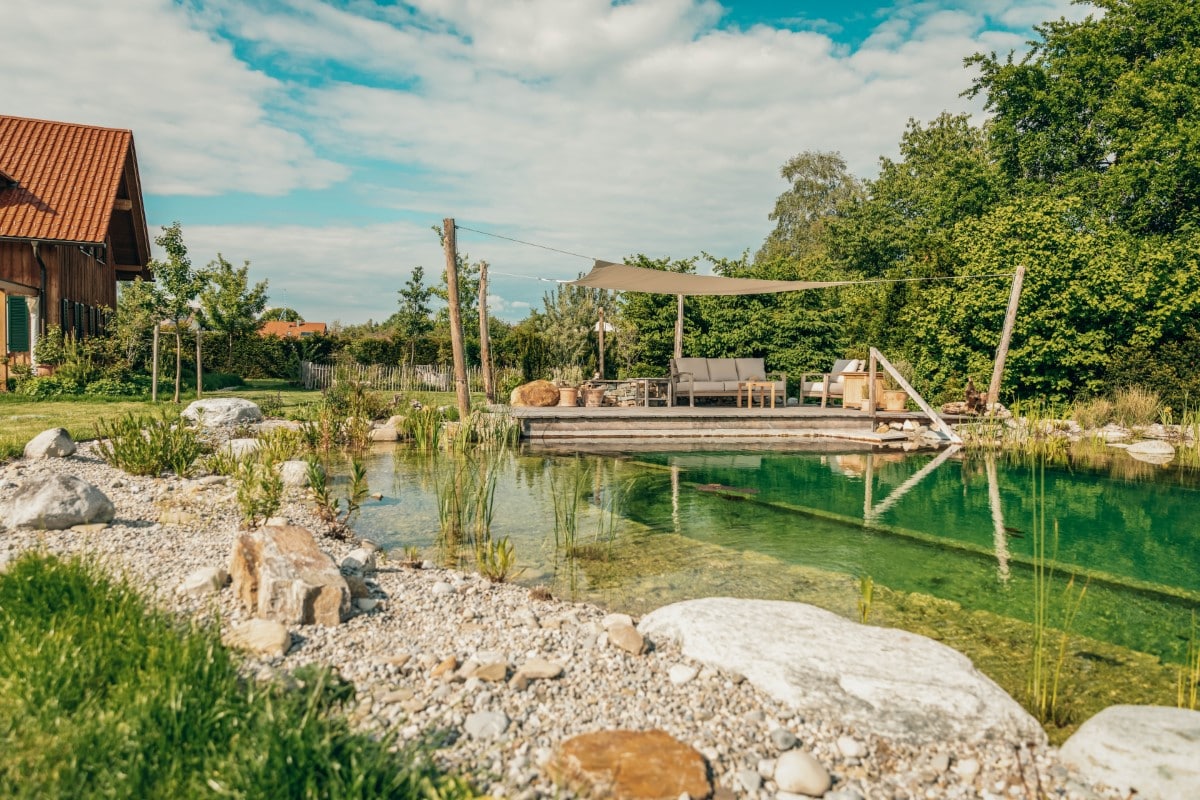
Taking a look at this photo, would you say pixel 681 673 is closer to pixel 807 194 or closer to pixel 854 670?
pixel 854 670

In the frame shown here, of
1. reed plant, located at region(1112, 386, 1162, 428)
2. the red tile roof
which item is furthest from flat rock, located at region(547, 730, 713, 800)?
the red tile roof

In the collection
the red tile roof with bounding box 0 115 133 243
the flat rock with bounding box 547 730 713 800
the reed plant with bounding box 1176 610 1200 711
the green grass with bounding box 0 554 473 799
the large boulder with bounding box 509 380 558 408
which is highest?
the red tile roof with bounding box 0 115 133 243

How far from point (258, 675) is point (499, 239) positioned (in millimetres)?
8745

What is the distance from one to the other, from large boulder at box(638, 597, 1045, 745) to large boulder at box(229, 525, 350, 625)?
132 cm

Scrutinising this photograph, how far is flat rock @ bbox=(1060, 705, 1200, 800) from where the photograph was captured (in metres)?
1.99

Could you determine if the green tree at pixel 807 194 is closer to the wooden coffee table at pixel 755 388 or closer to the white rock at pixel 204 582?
the wooden coffee table at pixel 755 388

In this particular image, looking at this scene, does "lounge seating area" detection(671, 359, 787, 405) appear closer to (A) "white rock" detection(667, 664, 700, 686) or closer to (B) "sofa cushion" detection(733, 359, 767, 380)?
(B) "sofa cushion" detection(733, 359, 767, 380)

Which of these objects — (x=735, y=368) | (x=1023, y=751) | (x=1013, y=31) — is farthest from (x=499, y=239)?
(x=1013, y=31)

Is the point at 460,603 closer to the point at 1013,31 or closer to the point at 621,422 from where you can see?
the point at 621,422

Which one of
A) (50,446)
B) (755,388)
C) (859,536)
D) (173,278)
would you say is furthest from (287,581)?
(173,278)

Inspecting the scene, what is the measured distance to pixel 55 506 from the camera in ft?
13.8

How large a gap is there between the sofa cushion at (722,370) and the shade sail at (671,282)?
154 cm

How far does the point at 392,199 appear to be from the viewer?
43.7 feet

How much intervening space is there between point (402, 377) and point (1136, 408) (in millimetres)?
14301
